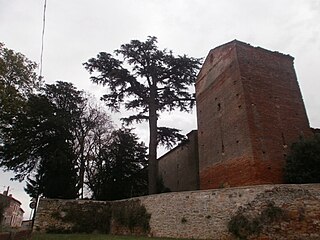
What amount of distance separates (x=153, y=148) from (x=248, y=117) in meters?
6.92

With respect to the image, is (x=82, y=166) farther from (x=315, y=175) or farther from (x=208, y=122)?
(x=315, y=175)

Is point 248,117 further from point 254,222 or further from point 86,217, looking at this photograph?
point 86,217

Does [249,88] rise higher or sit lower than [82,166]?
higher

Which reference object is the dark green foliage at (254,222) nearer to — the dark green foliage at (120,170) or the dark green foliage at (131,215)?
the dark green foliage at (131,215)

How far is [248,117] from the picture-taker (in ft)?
49.3

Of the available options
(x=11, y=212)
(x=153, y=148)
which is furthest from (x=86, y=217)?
(x=11, y=212)

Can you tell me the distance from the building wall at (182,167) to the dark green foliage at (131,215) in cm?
680

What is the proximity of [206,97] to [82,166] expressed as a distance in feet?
36.2

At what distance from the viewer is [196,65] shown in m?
20.2

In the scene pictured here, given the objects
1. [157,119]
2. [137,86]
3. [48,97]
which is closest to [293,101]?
[157,119]

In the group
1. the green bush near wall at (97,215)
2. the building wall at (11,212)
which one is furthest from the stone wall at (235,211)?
the building wall at (11,212)

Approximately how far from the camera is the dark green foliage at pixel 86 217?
1520 centimetres

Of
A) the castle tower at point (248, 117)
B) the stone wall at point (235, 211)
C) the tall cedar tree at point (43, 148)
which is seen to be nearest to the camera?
the stone wall at point (235, 211)

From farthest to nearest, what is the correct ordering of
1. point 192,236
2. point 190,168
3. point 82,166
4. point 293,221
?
1. point 190,168
2. point 82,166
3. point 192,236
4. point 293,221
